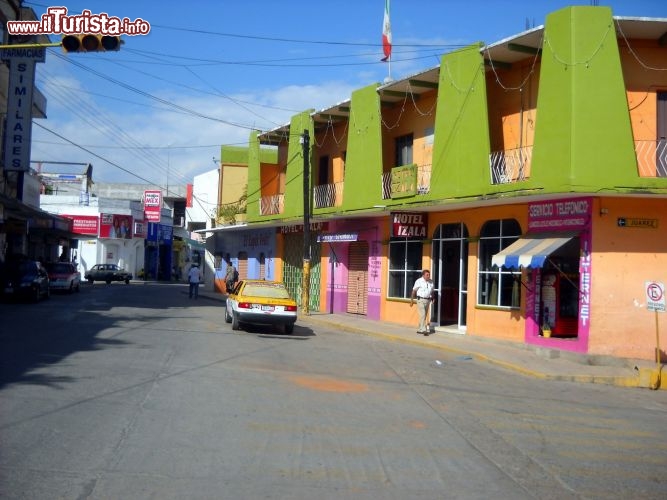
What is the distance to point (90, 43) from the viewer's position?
12.5 m

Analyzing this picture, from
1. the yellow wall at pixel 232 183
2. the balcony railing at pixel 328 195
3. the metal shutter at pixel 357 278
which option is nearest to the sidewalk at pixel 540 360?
the metal shutter at pixel 357 278

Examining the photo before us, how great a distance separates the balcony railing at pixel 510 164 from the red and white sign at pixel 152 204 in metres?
51.0

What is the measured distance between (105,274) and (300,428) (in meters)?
48.7

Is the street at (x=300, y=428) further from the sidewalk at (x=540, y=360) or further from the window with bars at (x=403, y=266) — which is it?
the window with bars at (x=403, y=266)

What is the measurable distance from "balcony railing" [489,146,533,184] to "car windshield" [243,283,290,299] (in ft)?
21.9

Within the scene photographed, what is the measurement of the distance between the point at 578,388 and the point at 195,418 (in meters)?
8.18

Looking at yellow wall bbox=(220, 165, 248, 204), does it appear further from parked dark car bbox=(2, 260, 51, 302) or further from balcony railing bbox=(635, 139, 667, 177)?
balcony railing bbox=(635, 139, 667, 177)

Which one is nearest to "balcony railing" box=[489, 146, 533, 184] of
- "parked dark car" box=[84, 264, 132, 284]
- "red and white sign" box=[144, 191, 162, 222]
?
"parked dark car" box=[84, 264, 132, 284]

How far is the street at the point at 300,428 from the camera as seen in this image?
6.13 meters

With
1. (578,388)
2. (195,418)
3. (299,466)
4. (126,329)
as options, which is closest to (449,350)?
(578,388)

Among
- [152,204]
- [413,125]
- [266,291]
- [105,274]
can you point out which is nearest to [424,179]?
[413,125]

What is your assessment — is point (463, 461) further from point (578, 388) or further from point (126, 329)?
point (126, 329)

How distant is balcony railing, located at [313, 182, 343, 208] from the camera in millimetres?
27453

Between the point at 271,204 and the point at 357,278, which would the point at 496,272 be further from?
the point at 271,204
